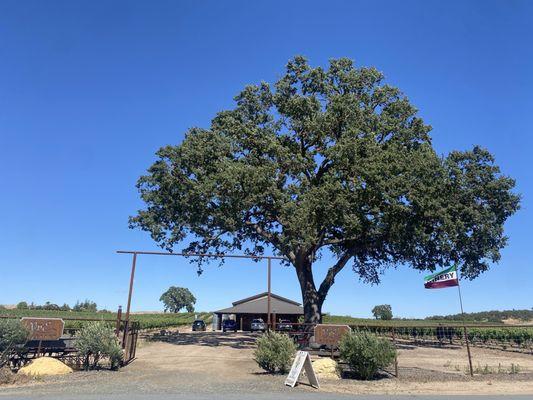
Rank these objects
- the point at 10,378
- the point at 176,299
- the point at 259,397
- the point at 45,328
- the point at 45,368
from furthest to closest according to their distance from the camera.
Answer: the point at 176,299, the point at 45,328, the point at 45,368, the point at 10,378, the point at 259,397

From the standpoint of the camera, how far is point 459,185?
30203 millimetres

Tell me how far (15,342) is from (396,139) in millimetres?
24973

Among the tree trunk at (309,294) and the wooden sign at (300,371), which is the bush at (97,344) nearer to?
the wooden sign at (300,371)

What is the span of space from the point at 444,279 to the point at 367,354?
21.0 metres

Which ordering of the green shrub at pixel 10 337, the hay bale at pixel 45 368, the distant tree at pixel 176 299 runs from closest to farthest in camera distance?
the green shrub at pixel 10 337, the hay bale at pixel 45 368, the distant tree at pixel 176 299

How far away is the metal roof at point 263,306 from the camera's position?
61719 mm

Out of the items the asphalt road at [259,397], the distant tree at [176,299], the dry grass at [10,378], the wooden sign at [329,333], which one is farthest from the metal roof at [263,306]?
the distant tree at [176,299]

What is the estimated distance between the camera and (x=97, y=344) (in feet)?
55.8

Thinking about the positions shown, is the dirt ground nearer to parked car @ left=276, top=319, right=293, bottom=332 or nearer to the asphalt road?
the asphalt road

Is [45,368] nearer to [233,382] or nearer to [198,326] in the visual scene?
Answer: [233,382]

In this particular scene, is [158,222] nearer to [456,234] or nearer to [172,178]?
[172,178]

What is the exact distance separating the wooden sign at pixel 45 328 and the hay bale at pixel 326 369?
10.3 m

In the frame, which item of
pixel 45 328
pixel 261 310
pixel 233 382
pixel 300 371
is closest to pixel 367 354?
pixel 300 371

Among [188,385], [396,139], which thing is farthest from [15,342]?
[396,139]
